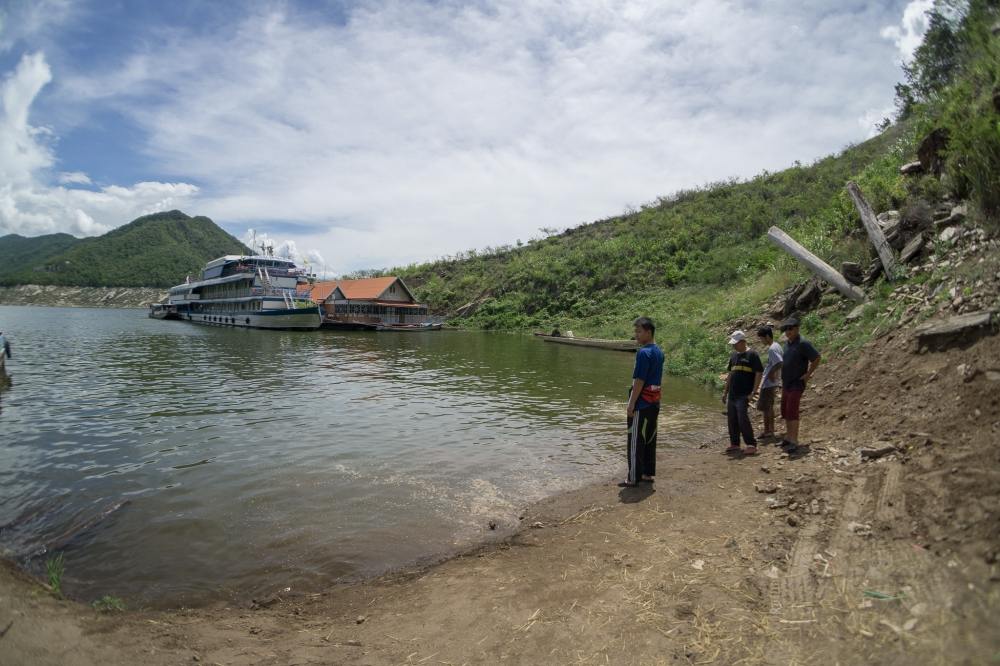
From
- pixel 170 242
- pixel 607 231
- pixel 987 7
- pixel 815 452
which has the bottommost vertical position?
pixel 815 452

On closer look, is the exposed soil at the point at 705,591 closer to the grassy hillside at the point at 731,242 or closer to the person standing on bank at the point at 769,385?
the person standing on bank at the point at 769,385

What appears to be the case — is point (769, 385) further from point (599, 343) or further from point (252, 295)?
point (252, 295)

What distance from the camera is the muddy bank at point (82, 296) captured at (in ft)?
401

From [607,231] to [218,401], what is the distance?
2011 inches

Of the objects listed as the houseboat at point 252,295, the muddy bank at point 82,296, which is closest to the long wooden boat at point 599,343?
the houseboat at point 252,295

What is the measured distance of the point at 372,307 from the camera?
47.7 meters

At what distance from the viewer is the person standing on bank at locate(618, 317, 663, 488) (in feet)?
20.3

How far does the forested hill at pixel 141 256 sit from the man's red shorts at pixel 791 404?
15567 cm

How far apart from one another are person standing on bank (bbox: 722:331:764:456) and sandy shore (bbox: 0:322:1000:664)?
1724 millimetres

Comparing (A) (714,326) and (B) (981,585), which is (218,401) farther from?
(A) (714,326)

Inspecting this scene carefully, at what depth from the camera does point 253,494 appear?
6754 mm

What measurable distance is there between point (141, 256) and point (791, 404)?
179m

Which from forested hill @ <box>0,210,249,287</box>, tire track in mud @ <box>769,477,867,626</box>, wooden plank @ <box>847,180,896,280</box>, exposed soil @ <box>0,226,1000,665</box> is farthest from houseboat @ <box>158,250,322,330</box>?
forested hill @ <box>0,210,249,287</box>

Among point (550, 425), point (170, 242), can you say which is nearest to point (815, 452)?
point (550, 425)
